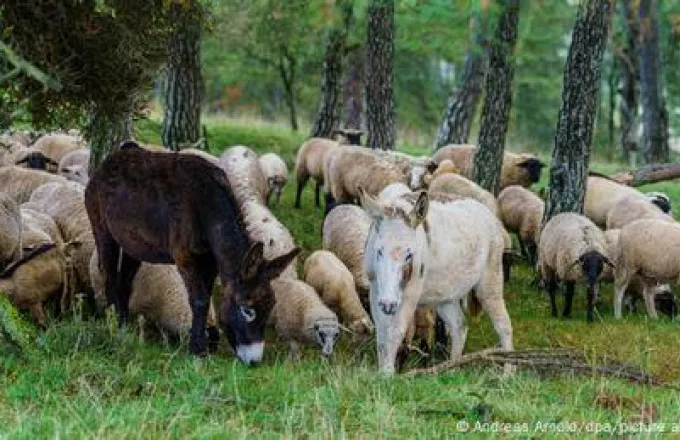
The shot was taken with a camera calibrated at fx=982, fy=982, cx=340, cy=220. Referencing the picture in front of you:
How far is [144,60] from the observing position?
9.31m

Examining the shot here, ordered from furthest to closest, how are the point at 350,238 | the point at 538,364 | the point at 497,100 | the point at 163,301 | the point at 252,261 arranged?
the point at 497,100, the point at 350,238, the point at 163,301, the point at 252,261, the point at 538,364

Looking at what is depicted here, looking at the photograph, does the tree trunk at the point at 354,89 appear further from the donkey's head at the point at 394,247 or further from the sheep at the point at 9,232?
the donkey's head at the point at 394,247

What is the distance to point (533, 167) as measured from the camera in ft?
61.3

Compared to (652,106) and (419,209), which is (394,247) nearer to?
(419,209)

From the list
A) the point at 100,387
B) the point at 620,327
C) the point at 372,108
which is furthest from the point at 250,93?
the point at 100,387

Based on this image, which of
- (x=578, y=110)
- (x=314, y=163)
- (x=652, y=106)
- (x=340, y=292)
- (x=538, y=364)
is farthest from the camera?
(x=652, y=106)

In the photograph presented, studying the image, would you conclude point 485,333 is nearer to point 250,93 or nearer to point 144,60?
point 144,60

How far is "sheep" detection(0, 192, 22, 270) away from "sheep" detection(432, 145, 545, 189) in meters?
9.70

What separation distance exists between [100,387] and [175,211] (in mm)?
2460

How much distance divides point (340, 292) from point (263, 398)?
460 centimetres

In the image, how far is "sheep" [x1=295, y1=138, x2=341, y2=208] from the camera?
706 inches

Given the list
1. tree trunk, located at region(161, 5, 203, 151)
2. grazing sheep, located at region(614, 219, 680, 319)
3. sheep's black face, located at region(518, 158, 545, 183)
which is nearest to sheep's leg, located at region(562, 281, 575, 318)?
grazing sheep, located at region(614, 219, 680, 319)

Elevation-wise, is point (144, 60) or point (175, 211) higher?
point (144, 60)

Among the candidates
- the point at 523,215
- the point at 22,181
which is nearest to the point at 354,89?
the point at 523,215
